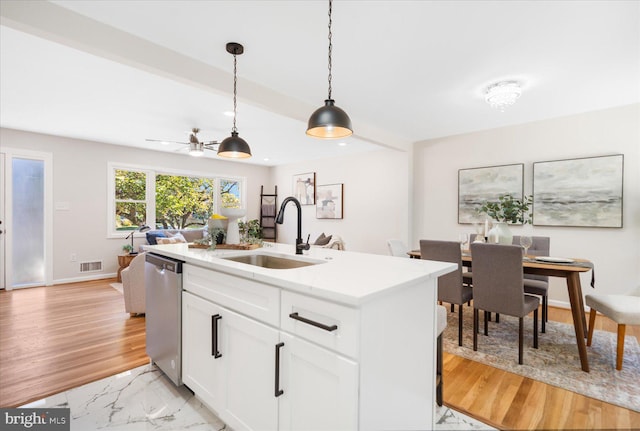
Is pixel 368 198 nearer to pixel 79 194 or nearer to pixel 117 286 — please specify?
pixel 117 286

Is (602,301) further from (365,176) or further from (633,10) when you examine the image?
(365,176)

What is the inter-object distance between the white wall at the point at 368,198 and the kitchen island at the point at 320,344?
3711mm

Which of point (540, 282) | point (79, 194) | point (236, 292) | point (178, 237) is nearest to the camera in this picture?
point (236, 292)

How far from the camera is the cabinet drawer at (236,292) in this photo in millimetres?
1290

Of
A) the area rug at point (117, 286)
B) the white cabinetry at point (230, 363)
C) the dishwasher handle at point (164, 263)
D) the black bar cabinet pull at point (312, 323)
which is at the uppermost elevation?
the dishwasher handle at point (164, 263)

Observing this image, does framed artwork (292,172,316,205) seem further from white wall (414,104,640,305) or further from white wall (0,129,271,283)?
white wall (0,129,271,283)

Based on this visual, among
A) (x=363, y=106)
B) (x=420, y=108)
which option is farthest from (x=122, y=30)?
(x=420, y=108)

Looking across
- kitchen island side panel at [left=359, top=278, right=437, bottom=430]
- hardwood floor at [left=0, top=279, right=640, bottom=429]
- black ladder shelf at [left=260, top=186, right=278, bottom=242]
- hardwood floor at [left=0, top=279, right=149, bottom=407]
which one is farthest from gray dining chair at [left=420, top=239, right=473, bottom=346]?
black ladder shelf at [left=260, top=186, right=278, bottom=242]

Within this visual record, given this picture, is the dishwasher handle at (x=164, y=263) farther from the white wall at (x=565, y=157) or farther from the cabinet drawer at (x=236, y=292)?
the white wall at (x=565, y=157)

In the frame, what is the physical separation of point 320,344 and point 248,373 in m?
0.52

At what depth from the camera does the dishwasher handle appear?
1.86m

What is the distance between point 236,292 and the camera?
147cm

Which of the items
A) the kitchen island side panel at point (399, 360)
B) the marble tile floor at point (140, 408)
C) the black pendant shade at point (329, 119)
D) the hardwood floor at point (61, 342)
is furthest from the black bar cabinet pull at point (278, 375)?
the hardwood floor at point (61, 342)
